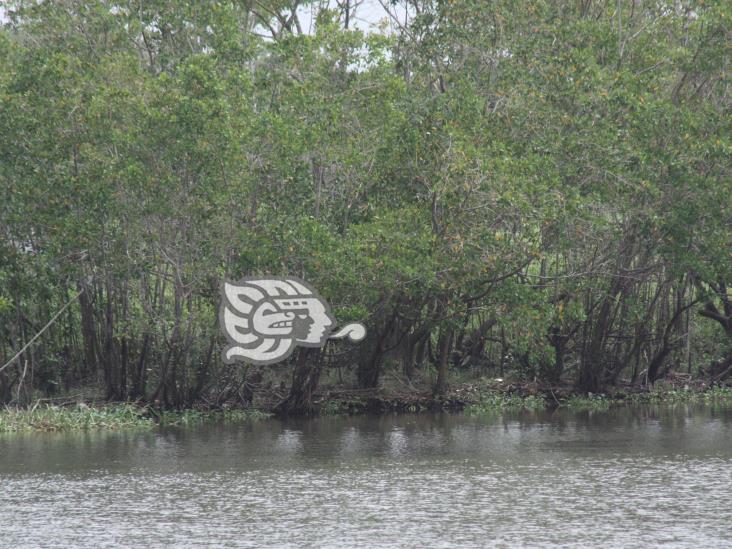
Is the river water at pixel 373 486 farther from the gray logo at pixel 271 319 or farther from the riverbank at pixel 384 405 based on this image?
the gray logo at pixel 271 319

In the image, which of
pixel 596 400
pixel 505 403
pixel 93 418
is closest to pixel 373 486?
pixel 93 418

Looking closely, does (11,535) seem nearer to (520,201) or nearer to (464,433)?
(464,433)

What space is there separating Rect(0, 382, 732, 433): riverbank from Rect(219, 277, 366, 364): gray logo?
6.09 feet

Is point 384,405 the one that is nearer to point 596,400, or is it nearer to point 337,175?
point 596,400

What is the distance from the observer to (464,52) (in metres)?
25.9

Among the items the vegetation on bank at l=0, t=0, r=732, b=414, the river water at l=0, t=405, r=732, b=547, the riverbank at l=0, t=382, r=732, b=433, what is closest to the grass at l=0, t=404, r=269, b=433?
the riverbank at l=0, t=382, r=732, b=433

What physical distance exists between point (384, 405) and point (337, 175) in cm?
601

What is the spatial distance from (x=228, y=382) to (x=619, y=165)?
969cm

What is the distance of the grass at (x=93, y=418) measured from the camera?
22734mm

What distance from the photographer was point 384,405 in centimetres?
2741

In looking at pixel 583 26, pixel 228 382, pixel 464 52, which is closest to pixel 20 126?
pixel 228 382

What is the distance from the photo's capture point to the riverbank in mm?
23188

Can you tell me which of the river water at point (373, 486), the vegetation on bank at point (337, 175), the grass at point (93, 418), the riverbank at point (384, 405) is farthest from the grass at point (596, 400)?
the grass at point (93, 418)

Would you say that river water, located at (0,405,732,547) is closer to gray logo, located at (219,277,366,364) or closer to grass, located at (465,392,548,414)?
gray logo, located at (219,277,366,364)
